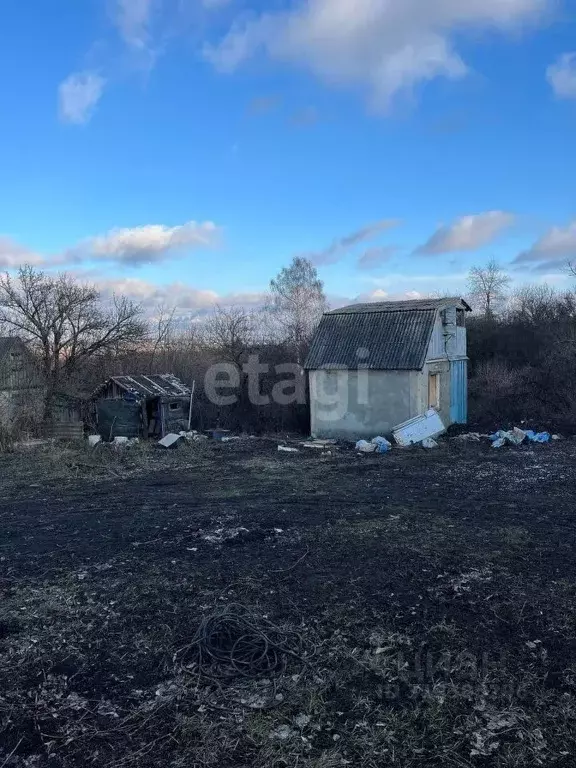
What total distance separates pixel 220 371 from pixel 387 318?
6.78m

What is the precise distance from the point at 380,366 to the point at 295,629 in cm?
1143

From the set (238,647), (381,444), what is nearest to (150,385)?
(381,444)

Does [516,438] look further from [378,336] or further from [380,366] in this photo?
[378,336]

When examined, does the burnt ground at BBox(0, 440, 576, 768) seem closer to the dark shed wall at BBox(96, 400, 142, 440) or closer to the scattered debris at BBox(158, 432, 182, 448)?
the scattered debris at BBox(158, 432, 182, 448)

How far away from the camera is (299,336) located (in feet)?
78.0

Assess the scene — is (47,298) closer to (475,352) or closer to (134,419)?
(134,419)

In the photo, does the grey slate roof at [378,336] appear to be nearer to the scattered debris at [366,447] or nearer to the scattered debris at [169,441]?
the scattered debris at [366,447]

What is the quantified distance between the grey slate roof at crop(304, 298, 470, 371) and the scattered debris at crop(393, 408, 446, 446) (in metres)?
1.51

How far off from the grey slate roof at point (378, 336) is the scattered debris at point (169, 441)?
4.48 meters

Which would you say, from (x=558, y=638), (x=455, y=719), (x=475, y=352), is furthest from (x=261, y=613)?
(x=475, y=352)

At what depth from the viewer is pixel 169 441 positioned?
15250mm

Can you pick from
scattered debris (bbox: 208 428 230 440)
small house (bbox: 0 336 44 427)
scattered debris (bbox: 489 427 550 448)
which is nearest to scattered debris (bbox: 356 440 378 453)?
scattered debris (bbox: 489 427 550 448)

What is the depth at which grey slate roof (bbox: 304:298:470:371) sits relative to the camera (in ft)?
50.9

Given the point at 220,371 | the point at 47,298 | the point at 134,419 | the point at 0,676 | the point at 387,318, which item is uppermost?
the point at 47,298
